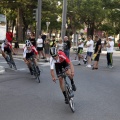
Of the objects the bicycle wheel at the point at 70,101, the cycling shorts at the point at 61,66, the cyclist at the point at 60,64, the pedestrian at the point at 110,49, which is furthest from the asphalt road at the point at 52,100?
the pedestrian at the point at 110,49

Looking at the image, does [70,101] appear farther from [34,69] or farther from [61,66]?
[34,69]

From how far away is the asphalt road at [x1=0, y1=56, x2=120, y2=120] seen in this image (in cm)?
721

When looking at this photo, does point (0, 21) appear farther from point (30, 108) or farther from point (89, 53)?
point (30, 108)

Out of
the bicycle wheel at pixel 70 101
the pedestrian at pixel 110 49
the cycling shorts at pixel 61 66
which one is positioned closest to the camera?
the bicycle wheel at pixel 70 101

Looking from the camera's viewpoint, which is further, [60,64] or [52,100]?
[52,100]

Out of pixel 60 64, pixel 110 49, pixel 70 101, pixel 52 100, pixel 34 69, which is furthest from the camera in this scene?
pixel 110 49

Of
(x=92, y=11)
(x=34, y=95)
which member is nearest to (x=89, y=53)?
(x=34, y=95)

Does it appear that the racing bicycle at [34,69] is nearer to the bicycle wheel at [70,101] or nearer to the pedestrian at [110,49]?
the bicycle wheel at [70,101]

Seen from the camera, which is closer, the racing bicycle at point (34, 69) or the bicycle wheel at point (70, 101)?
the bicycle wheel at point (70, 101)

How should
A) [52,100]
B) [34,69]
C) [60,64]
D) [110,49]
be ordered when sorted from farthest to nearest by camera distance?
[110,49] < [34,69] < [52,100] < [60,64]

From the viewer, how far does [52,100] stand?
29.1 feet

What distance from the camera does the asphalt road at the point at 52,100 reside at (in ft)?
23.6

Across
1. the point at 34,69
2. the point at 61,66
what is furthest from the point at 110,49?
the point at 61,66

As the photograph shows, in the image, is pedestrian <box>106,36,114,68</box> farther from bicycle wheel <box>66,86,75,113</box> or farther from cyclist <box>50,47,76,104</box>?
bicycle wheel <box>66,86,75,113</box>
